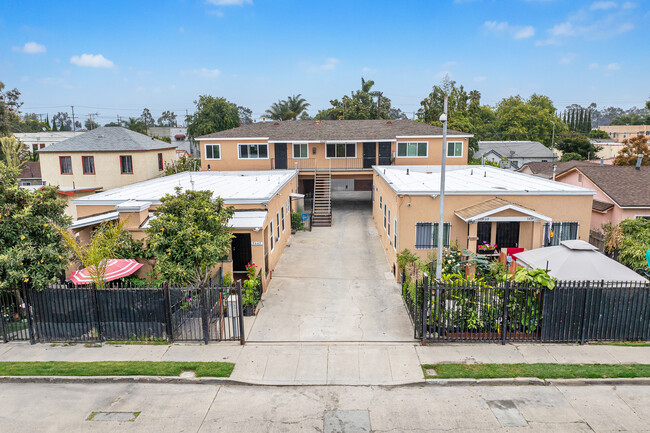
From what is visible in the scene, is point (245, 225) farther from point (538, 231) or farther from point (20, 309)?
point (538, 231)

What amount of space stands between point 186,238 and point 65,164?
75.0ft

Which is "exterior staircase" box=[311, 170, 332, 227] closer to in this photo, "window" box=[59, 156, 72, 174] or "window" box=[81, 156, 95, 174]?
"window" box=[81, 156, 95, 174]

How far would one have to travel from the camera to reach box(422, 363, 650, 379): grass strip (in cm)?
985

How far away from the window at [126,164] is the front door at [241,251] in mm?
17142

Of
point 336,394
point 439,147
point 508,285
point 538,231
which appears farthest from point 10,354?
point 439,147

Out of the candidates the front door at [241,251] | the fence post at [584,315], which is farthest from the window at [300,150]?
the fence post at [584,315]

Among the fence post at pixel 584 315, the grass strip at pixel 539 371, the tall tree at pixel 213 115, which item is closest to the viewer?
the grass strip at pixel 539 371

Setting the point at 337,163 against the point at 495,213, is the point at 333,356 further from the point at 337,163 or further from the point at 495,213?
the point at 337,163

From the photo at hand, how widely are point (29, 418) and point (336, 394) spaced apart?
619cm

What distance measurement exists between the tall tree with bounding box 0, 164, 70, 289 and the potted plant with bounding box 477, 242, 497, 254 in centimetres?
1409

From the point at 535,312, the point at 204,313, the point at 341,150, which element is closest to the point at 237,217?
the point at 204,313

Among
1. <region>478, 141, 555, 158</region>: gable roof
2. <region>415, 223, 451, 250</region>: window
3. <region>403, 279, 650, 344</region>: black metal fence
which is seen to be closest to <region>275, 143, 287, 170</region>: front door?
<region>415, 223, 451, 250</region>: window

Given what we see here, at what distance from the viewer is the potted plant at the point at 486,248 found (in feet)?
54.7

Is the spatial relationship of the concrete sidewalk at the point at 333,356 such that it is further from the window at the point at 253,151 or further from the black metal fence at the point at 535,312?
the window at the point at 253,151
